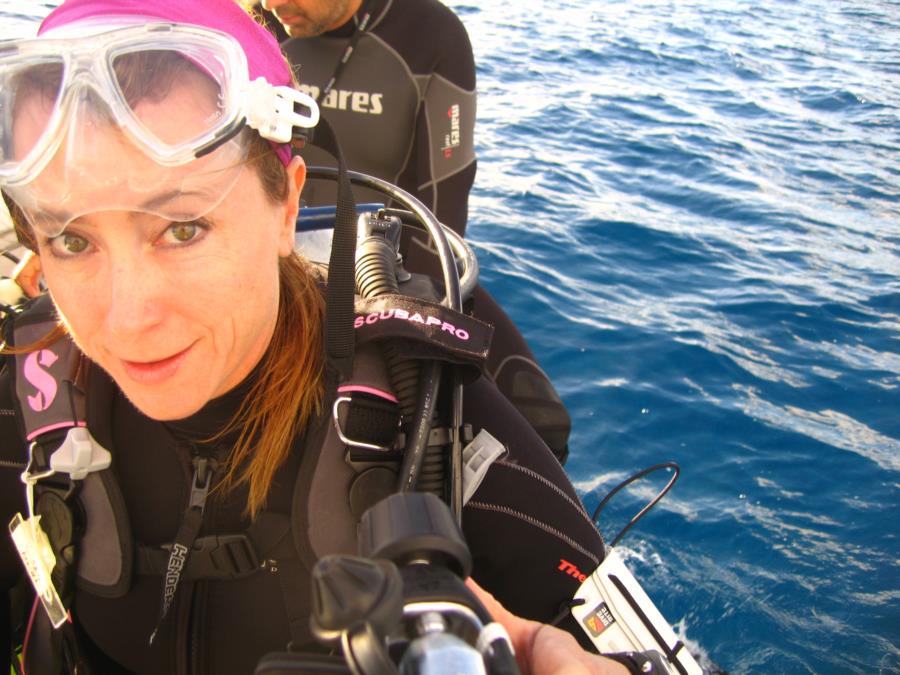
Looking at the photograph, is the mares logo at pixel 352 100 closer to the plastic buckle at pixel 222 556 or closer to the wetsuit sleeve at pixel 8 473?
the wetsuit sleeve at pixel 8 473

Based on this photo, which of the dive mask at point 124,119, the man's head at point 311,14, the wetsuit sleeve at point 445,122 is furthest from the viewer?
the wetsuit sleeve at point 445,122

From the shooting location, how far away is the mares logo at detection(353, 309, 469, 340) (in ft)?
4.98

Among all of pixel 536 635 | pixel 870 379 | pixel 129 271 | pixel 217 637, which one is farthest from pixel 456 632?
pixel 870 379

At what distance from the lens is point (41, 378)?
1.68 meters

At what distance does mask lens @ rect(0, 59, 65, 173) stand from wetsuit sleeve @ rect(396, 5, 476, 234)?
7.97 ft

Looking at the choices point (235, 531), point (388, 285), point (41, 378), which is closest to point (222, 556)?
point (235, 531)

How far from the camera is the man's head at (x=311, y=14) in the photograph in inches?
133

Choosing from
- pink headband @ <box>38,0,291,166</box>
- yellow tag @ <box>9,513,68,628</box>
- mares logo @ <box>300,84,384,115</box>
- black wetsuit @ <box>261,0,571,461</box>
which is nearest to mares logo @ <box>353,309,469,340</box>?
pink headband @ <box>38,0,291,166</box>

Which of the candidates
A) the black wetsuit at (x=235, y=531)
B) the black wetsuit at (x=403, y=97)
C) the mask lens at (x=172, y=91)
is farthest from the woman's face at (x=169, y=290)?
the black wetsuit at (x=403, y=97)

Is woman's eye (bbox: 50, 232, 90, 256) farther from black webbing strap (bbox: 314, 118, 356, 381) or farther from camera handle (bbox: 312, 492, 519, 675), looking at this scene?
camera handle (bbox: 312, 492, 519, 675)

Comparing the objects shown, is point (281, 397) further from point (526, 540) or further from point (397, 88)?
point (397, 88)

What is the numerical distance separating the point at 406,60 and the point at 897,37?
38.4 ft

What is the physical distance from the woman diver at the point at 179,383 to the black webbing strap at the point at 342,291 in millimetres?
81

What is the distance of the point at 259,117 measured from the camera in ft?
4.50
